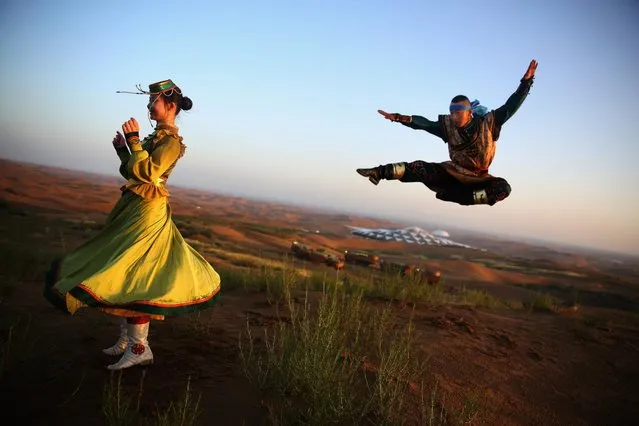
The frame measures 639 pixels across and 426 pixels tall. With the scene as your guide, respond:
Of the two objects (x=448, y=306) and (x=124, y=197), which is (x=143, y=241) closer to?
(x=124, y=197)

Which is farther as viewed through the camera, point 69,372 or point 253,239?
point 253,239

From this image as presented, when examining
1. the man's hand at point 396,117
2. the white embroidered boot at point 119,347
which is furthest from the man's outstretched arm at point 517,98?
the white embroidered boot at point 119,347

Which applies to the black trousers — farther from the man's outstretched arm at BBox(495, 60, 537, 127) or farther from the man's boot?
the man's outstretched arm at BBox(495, 60, 537, 127)

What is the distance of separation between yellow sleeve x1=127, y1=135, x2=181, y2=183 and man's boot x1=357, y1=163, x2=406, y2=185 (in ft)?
5.03

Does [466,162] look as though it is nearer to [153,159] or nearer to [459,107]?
[459,107]

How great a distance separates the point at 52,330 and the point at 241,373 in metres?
2.22

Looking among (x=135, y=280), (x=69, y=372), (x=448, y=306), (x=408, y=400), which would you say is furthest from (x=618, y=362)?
(x=69, y=372)

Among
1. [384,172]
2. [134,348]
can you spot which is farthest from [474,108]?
[134,348]

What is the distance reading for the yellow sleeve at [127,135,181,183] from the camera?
2.73 m

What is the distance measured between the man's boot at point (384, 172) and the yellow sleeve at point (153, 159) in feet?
5.03

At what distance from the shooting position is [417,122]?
2629mm

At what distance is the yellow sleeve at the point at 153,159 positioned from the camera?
2730 millimetres

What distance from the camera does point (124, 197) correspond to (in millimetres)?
2936

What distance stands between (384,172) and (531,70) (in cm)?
115
